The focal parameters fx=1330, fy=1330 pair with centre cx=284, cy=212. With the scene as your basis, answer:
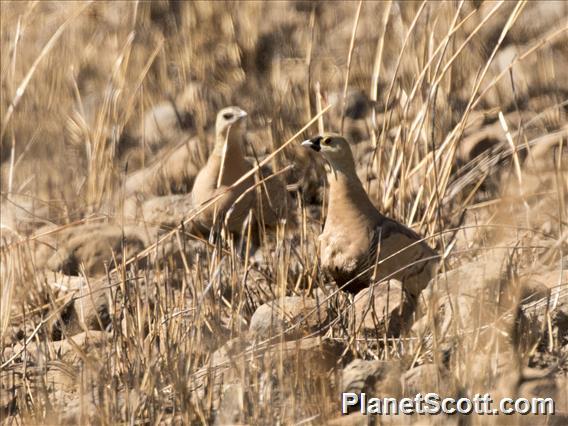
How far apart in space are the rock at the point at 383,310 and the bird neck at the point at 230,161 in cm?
180

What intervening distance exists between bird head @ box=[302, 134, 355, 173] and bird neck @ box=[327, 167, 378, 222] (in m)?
0.02

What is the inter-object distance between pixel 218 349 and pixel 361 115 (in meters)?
3.41

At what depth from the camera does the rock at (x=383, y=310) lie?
471 centimetres

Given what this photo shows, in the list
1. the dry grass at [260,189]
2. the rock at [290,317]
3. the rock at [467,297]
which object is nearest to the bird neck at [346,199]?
the dry grass at [260,189]

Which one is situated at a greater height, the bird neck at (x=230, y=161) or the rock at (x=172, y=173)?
the rock at (x=172, y=173)

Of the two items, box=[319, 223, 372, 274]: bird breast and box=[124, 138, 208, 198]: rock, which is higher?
box=[124, 138, 208, 198]: rock

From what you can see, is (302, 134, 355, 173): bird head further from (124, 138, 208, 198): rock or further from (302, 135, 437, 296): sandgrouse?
(124, 138, 208, 198): rock

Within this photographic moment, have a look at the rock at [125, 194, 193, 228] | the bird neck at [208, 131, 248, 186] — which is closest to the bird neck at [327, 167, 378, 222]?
the bird neck at [208, 131, 248, 186]

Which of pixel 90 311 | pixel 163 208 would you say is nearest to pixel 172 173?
pixel 163 208

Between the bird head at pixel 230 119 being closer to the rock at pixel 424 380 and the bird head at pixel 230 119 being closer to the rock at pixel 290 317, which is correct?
the rock at pixel 290 317

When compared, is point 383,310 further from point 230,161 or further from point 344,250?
point 230,161

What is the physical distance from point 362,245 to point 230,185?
163 cm

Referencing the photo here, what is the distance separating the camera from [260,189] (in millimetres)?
6238

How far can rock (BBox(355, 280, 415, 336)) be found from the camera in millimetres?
4707
